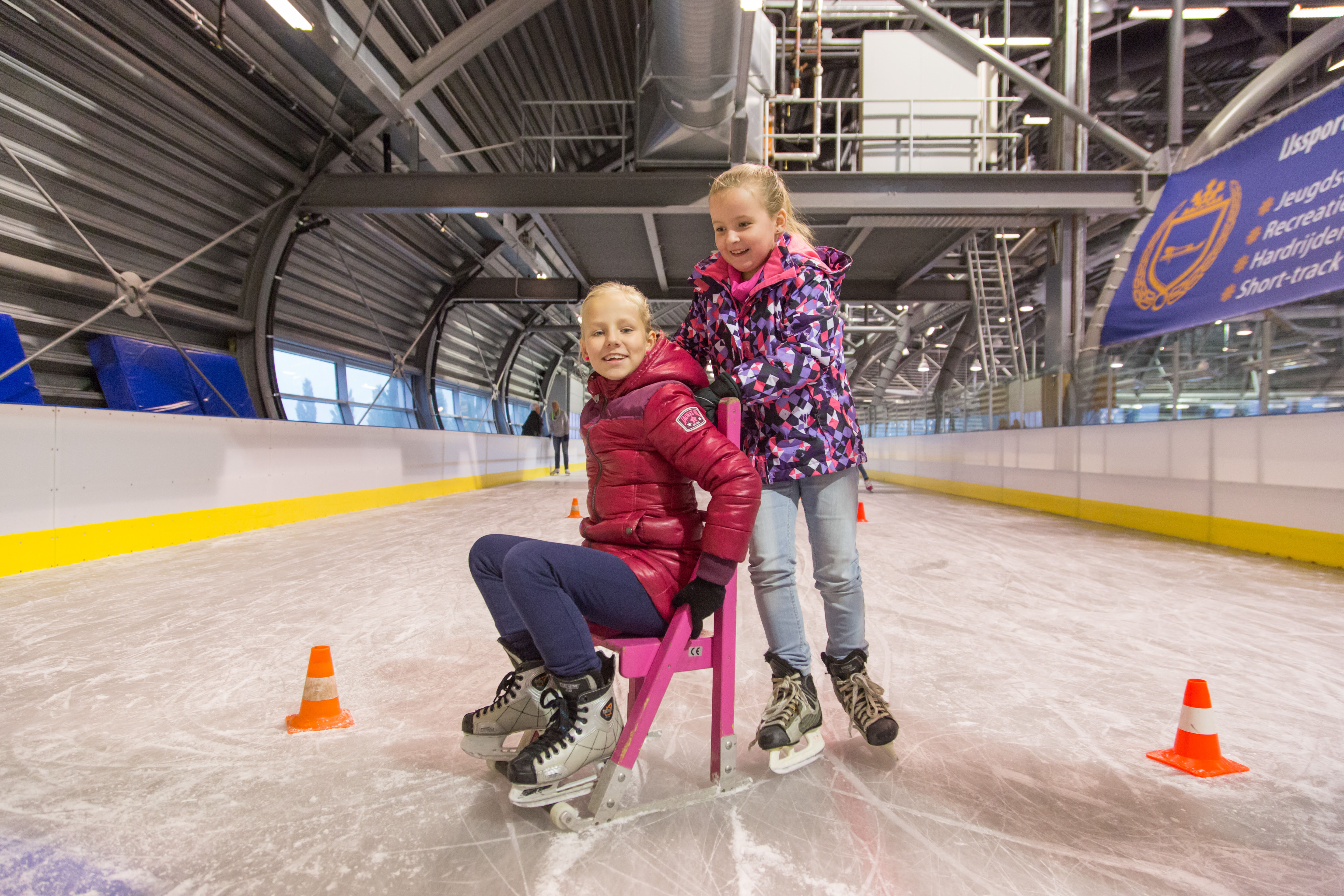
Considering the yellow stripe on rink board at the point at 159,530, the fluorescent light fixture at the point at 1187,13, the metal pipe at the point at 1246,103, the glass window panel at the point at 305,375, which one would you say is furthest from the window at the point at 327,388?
the fluorescent light fixture at the point at 1187,13

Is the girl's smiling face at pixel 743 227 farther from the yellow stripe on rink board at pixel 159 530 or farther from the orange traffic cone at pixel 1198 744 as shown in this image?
the yellow stripe on rink board at pixel 159 530

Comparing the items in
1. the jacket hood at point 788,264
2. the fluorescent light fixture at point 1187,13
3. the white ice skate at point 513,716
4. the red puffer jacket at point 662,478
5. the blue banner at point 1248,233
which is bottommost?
the white ice skate at point 513,716

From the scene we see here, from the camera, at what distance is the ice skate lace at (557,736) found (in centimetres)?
144

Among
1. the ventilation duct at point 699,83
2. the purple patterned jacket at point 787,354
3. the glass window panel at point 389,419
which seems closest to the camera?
the purple patterned jacket at point 787,354

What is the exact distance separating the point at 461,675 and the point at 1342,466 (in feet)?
18.1

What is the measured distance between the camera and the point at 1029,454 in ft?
30.5

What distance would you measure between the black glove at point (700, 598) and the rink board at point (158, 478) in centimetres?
463

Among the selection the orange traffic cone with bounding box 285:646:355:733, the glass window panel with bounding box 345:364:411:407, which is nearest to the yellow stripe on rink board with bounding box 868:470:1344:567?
the orange traffic cone with bounding box 285:646:355:733

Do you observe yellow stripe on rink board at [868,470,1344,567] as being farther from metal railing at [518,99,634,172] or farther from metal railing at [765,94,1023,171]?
metal railing at [518,99,634,172]

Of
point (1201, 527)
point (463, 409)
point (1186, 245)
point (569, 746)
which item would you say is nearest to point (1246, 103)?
point (1186, 245)

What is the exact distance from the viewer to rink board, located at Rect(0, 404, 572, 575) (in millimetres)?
4156

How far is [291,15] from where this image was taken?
5055mm

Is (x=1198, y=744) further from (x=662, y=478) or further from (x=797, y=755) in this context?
(x=662, y=478)

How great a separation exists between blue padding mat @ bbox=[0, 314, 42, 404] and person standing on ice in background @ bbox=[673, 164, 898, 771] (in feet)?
19.3
